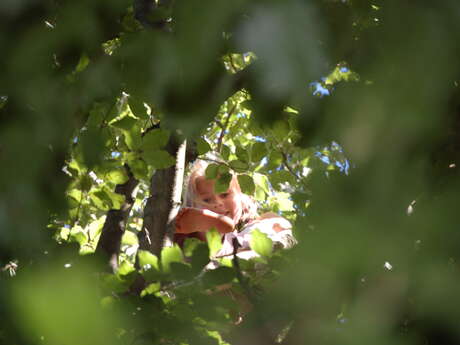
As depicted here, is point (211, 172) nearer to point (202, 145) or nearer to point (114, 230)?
point (202, 145)

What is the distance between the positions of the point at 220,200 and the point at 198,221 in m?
0.50

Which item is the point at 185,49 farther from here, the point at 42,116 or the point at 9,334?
the point at 9,334

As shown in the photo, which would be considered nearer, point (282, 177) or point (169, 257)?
point (169, 257)

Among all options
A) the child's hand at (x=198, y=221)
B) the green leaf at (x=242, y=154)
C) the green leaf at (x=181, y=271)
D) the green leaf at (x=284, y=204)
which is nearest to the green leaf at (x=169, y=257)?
the green leaf at (x=181, y=271)

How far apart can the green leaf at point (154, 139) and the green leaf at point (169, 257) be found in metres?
0.38

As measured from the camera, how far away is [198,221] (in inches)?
84.6

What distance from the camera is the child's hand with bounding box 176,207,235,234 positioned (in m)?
2.14

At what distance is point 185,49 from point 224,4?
0.17 ft

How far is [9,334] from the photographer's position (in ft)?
2.56

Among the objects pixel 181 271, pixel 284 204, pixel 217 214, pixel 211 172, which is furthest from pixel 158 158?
pixel 284 204

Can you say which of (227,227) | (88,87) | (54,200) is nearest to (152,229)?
(227,227)

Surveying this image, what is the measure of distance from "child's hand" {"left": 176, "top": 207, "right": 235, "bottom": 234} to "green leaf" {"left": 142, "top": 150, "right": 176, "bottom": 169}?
0.88m

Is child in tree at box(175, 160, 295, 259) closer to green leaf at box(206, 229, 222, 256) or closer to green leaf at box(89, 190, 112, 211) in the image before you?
green leaf at box(89, 190, 112, 211)

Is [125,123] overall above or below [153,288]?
above
